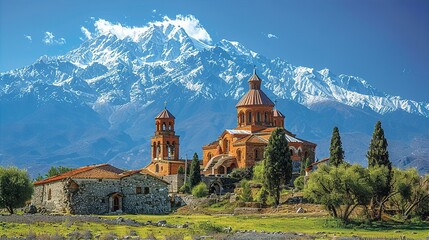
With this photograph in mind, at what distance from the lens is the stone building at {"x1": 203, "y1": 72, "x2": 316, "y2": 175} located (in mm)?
117000

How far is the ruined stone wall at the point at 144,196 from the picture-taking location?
8131 cm

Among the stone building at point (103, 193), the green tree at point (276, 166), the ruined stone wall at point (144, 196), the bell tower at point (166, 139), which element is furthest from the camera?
the bell tower at point (166, 139)

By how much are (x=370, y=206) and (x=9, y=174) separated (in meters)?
37.6

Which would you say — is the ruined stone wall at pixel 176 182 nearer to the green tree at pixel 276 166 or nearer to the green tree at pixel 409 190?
the green tree at pixel 276 166

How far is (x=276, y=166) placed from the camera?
278 ft

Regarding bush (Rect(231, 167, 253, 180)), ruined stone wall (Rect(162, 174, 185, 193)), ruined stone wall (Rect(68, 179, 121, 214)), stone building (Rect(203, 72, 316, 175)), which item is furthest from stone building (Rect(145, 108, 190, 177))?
ruined stone wall (Rect(68, 179, 121, 214))

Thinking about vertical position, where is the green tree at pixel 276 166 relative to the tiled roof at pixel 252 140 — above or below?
below

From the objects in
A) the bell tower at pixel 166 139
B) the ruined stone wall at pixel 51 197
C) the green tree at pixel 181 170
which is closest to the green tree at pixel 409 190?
the ruined stone wall at pixel 51 197

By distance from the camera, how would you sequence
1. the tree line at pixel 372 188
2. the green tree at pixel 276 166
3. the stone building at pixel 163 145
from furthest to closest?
the stone building at pixel 163 145 → the green tree at pixel 276 166 → the tree line at pixel 372 188

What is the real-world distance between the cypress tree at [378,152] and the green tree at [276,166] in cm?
1197

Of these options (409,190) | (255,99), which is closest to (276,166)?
(409,190)

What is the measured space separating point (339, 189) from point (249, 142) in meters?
49.3

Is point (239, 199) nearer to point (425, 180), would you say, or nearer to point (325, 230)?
point (425, 180)

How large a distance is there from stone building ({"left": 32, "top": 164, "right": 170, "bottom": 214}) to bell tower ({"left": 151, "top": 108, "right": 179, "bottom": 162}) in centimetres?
4220
